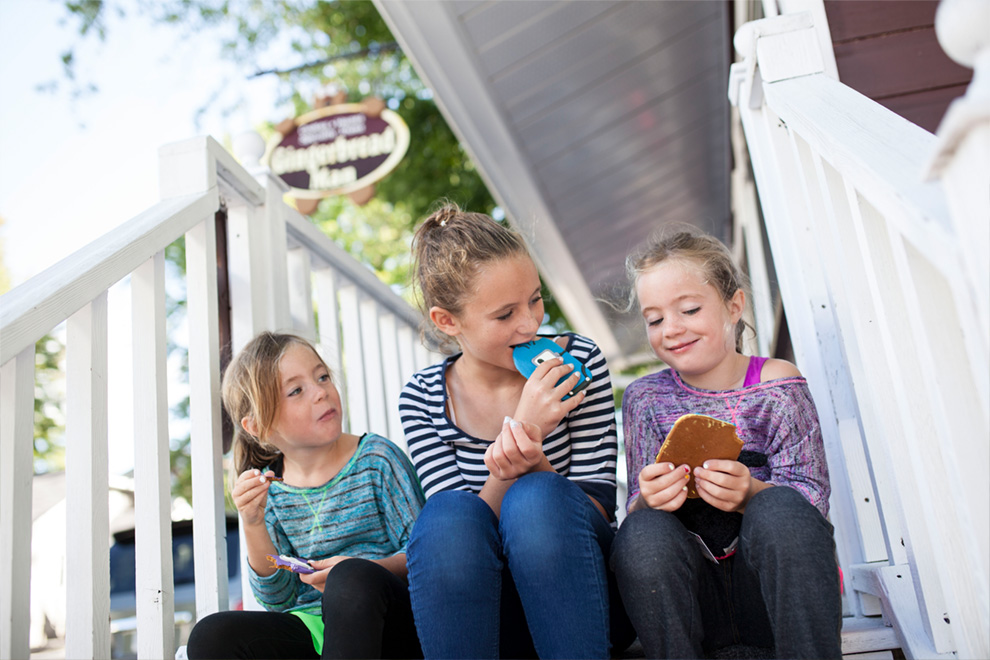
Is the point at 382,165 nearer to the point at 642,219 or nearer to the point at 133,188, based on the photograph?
the point at 642,219

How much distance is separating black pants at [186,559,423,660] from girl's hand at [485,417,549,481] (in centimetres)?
27

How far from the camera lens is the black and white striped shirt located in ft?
5.66

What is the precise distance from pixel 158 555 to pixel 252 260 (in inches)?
32.2

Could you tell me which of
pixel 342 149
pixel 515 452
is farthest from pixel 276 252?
pixel 342 149

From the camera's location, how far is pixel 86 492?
133 centimetres

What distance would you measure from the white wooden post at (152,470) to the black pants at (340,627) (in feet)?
0.30

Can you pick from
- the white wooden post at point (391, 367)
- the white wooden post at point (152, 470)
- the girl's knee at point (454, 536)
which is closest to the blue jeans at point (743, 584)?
the girl's knee at point (454, 536)

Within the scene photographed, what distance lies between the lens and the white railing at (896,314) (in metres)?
0.76

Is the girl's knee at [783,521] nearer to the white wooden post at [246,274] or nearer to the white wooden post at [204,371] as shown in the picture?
the white wooden post at [204,371]

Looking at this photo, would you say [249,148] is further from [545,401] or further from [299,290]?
[545,401]

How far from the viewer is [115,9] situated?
1055 centimetres

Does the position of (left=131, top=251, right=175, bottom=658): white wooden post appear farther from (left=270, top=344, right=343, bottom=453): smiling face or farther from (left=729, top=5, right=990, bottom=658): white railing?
(left=729, top=5, right=990, bottom=658): white railing

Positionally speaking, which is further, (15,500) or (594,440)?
(594,440)

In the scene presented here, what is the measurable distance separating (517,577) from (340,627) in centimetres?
30
